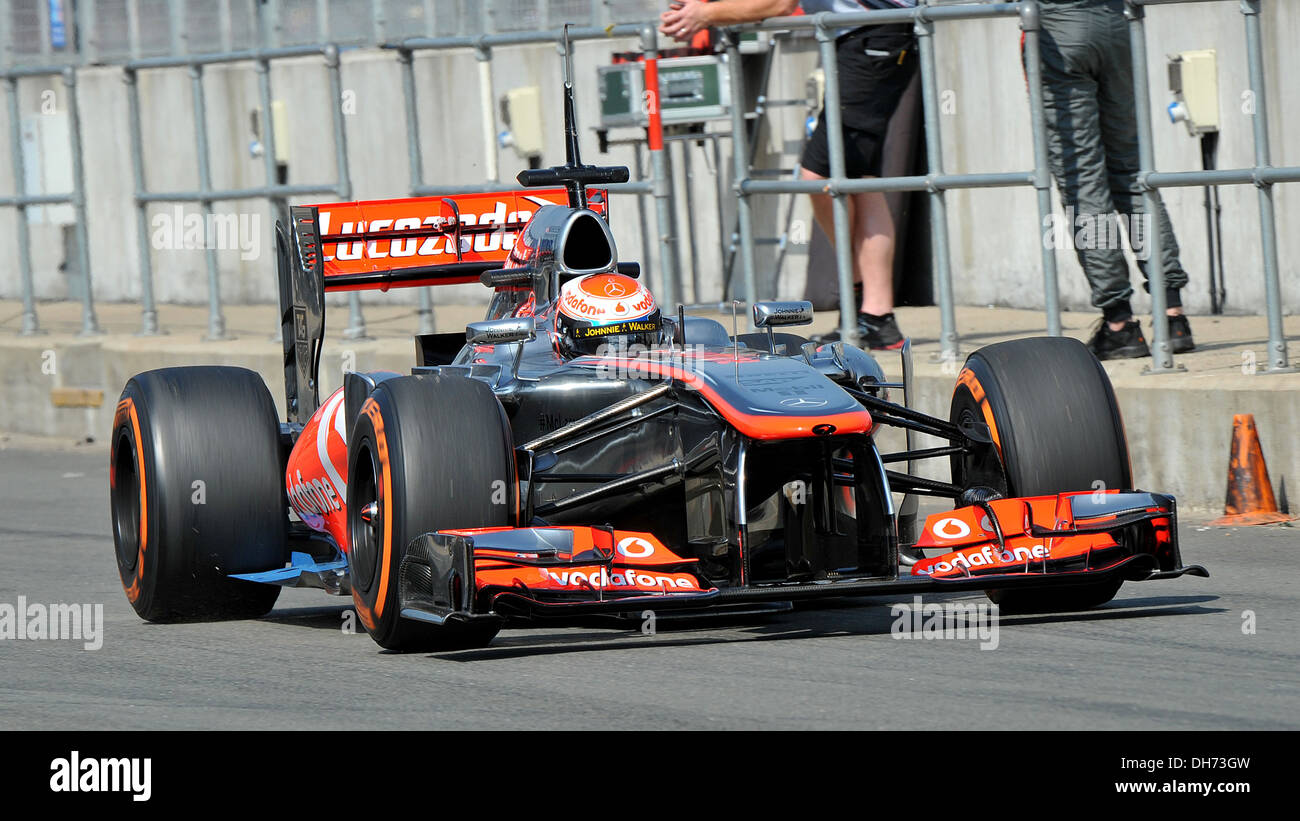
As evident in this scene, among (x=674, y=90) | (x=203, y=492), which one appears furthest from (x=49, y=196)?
(x=203, y=492)

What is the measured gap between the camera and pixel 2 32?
61.0ft

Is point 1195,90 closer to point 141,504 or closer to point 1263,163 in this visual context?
point 1263,163

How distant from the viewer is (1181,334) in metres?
10.2

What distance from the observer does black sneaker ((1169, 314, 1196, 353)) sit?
10211 millimetres

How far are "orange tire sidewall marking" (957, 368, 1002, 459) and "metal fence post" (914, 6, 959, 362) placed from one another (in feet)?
9.62

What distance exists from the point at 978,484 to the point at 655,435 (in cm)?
112

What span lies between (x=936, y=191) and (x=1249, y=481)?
2.20 m

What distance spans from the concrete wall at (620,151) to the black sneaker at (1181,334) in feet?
4.42

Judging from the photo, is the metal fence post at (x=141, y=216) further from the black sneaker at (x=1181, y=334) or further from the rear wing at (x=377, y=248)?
the black sneaker at (x=1181, y=334)

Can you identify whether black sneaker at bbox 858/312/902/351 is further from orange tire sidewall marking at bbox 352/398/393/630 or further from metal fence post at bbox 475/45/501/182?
orange tire sidewall marking at bbox 352/398/393/630

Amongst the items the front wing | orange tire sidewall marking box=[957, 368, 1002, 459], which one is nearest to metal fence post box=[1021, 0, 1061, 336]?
orange tire sidewall marking box=[957, 368, 1002, 459]
